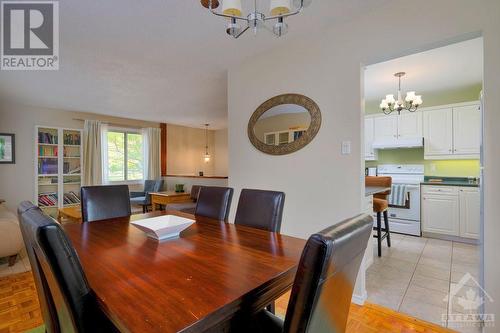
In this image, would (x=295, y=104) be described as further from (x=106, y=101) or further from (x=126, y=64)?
(x=106, y=101)

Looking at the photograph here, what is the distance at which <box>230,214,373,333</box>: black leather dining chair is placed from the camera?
1.98 ft

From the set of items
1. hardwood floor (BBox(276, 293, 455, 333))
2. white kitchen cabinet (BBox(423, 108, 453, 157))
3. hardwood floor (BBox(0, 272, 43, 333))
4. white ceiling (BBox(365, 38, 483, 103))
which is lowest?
hardwood floor (BBox(0, 272, 43, 333))

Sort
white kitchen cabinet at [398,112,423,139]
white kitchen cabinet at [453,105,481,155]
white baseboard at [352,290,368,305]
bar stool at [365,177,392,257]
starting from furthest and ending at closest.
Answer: white kitchen cabinet at [398,112,423,139] < white kitchen cabinet at [453,105,481,155] < bar stool at [365,177,392,257] < white baseboard at [352,290,368,305]

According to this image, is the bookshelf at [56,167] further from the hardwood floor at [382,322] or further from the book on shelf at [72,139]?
the hardwood floor at [382,322]

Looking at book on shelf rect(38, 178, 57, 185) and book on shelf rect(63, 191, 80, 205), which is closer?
book on shelf rect(38, 178, 57, 185)

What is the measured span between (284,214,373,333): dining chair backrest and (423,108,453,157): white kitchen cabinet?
14.0ft

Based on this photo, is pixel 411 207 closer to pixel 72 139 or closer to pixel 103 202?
pixel 103 202

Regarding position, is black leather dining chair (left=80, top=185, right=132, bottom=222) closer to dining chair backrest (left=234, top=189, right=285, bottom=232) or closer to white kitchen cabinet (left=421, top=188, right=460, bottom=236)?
dining chair backrest (left=234, top=189, right=285, bottom=232)

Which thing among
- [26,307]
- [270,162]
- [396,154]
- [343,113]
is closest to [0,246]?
[26,307]

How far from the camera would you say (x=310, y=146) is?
2.34 m

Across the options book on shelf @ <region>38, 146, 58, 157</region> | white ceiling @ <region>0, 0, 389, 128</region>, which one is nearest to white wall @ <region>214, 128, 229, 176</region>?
white ceiling @ <region>0, 0, 389, 128</region>

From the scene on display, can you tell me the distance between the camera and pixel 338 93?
7.05 ft

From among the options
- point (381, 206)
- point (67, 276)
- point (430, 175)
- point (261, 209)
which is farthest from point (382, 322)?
point (430, 175)

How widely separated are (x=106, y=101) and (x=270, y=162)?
3511 millimetres
